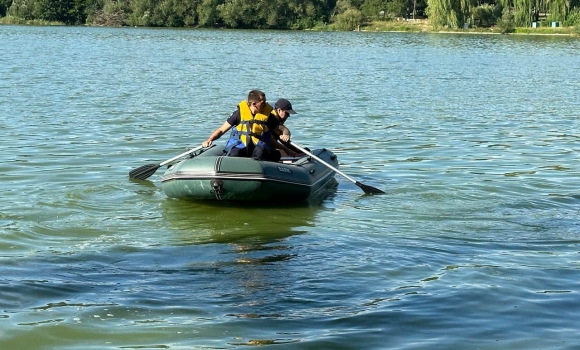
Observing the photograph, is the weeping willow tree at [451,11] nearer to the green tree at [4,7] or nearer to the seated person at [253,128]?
the green tree at [4,7]

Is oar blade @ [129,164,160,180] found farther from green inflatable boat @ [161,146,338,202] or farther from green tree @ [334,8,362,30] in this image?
green tree @ [334,8,362,30]

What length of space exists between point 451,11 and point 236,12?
19.7 meters

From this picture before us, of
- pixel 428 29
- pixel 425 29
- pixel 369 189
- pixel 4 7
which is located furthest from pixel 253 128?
pixel 4 7

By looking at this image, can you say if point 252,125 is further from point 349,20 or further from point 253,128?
point 349,20

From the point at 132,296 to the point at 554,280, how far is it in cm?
303

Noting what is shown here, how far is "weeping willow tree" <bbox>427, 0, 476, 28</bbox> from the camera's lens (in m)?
59.7

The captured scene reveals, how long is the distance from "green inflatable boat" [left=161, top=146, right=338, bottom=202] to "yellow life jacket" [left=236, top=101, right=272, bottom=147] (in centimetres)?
46

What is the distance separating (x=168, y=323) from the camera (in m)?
5.69

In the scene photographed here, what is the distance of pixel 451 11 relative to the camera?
60.0 m

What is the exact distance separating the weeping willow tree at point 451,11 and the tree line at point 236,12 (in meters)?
4.04

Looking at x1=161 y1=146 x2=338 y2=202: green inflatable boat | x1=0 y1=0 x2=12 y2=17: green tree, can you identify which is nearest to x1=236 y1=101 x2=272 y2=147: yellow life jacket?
x1=161 y1=146 x2=338 y2=202: green inflatable boat

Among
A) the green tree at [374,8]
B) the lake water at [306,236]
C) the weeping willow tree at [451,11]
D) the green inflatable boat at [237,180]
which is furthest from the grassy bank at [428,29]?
the green inflatable boat at [237,180]

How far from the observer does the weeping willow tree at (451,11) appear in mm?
59656

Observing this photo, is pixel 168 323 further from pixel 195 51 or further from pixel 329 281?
pixel 195 51
